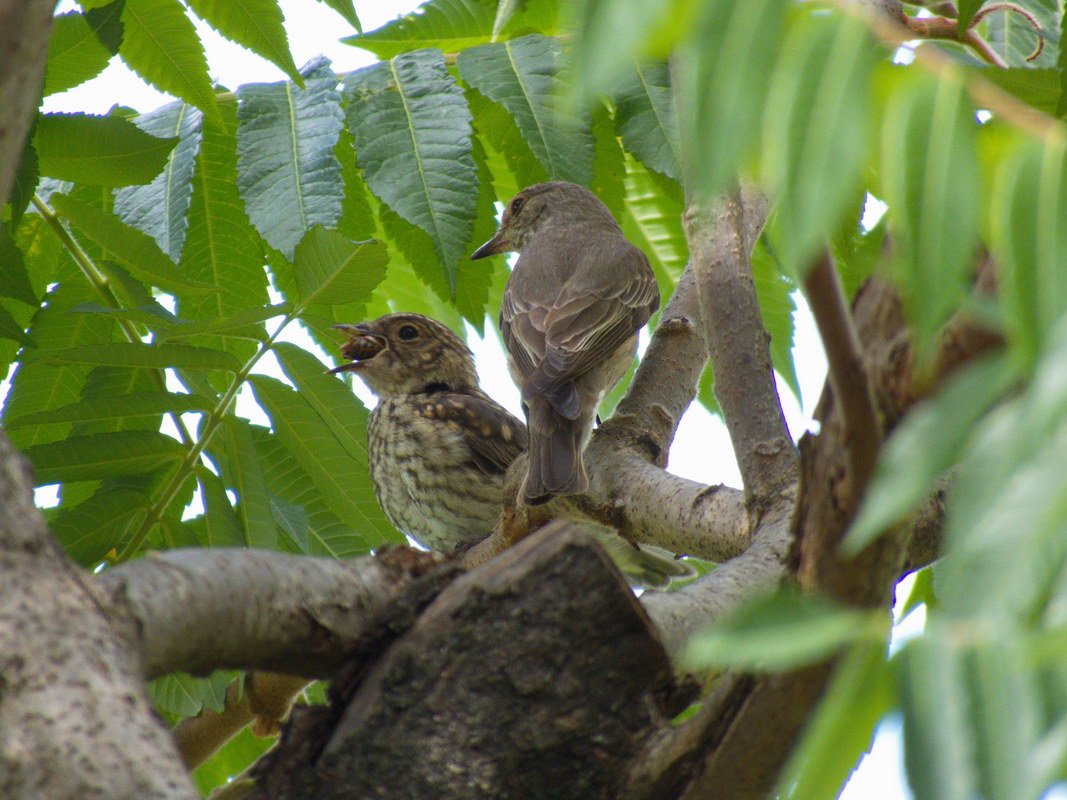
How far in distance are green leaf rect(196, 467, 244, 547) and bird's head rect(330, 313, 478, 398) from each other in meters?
2.95

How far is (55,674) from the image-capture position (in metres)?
1.39

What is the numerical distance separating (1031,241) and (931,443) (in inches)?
9.5

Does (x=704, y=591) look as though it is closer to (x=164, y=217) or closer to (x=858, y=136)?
(x=858, y=136)

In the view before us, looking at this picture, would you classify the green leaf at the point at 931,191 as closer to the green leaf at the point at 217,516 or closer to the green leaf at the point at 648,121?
the green leaf at the point at 217,516

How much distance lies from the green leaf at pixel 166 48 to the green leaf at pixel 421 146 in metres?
0.44

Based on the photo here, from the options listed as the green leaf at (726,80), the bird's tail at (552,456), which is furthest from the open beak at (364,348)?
the green leaf at (726,80)

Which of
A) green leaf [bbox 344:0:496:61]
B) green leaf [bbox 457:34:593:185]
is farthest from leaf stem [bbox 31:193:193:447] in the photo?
green leaf [bbox 344:0:496:61]

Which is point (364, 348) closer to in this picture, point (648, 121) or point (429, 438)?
point (429, 438)

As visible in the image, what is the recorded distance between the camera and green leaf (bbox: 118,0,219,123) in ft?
10.6

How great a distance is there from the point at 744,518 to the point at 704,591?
2.48 feet

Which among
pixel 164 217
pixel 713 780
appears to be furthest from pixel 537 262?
pixel 713 780

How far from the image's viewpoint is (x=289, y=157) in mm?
3377

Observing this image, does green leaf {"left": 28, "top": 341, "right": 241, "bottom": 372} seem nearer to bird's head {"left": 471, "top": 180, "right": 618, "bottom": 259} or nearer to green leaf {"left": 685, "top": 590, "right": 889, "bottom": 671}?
green leaf {"left": 685, "top": 590, "right": 889, "bottom": 671}

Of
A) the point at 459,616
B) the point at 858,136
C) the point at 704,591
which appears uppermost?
the point at 858,136
